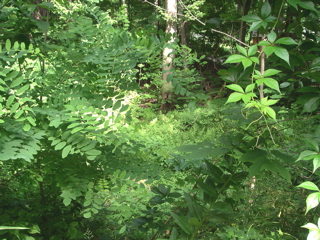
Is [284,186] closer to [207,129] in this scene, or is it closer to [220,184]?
[220,184]

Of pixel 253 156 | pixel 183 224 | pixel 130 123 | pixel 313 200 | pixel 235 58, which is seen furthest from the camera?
pixel 130 123

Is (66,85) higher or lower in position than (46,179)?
higher

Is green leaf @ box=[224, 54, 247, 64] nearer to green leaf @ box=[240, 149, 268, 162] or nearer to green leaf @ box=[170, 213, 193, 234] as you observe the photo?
green leaf @ box=[240, 149, 268, 162]

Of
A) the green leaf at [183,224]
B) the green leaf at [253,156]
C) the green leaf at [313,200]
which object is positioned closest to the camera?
the green leaf at [313,200]

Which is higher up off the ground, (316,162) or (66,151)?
(316,162)

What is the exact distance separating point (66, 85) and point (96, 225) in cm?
129

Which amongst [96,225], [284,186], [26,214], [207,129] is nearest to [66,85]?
[26,214]

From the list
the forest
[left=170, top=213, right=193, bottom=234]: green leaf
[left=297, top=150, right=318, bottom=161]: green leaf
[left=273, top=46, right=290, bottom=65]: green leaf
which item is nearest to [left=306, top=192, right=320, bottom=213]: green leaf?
the forest

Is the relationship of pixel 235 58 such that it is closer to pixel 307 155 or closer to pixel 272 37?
pixel 272 37

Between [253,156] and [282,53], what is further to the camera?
[253,156]

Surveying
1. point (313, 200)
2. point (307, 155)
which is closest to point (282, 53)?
point (307, 155)

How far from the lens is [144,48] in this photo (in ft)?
4.83

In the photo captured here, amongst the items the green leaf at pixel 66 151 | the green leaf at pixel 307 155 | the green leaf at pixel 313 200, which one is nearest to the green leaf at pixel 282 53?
the green leaf at pixel 307 155

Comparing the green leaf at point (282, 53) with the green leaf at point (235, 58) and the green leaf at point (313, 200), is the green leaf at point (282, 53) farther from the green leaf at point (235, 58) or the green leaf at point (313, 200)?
the green leaf at point (313, 200)
